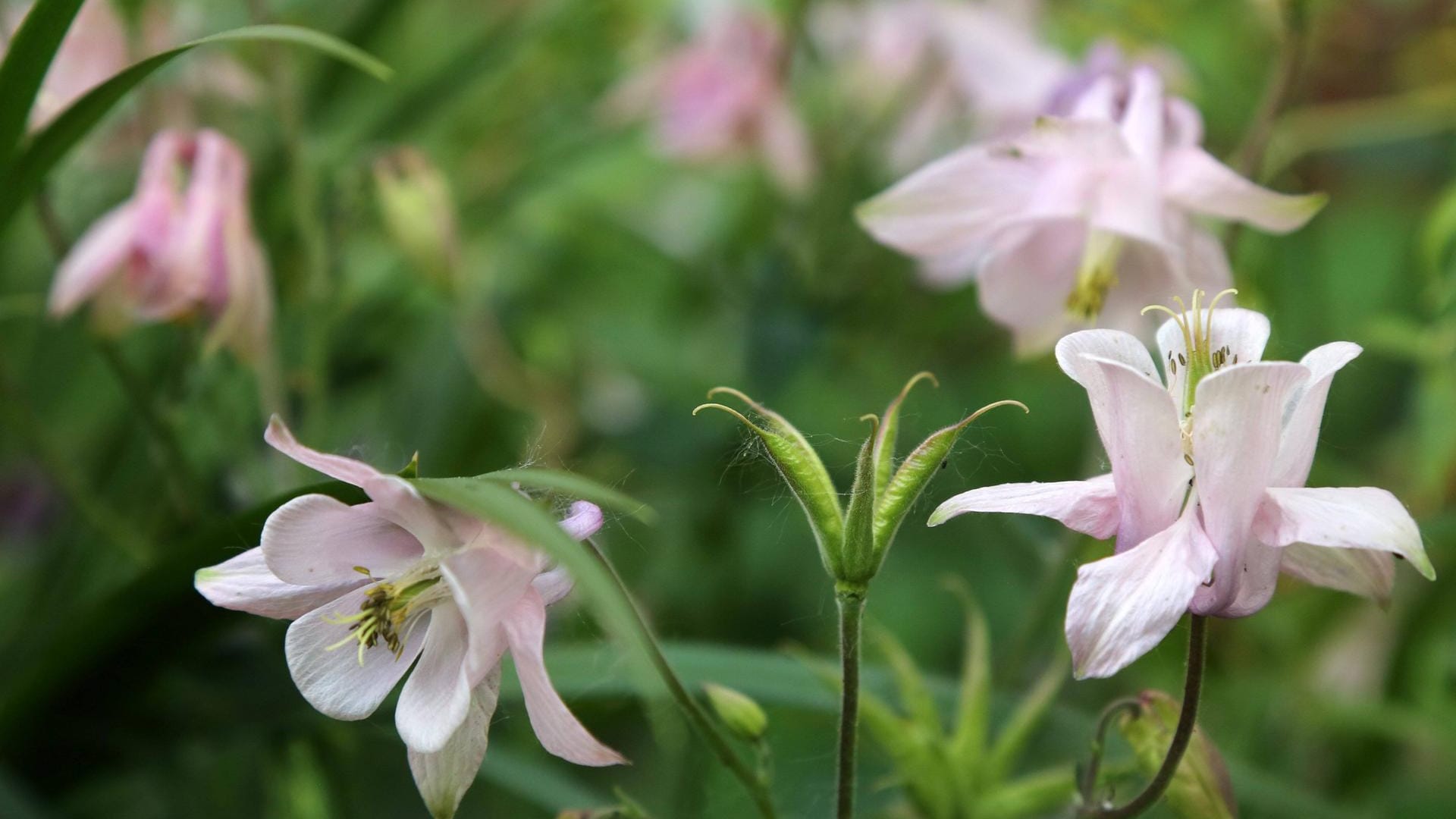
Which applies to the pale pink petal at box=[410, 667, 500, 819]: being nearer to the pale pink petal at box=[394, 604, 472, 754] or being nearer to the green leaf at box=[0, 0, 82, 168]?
the pale pink petal at box=[394, 604, 472, 754]

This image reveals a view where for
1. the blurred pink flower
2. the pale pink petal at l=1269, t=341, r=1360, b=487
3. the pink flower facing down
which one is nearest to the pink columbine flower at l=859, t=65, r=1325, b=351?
the pale pink petal at l=1269, t=341, r=1360, b=487

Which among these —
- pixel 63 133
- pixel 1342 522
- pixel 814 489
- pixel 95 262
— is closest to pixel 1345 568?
pixel 1342 522

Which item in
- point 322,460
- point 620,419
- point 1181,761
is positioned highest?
point 322,460

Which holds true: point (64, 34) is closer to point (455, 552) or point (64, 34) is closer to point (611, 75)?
point (455, 552)

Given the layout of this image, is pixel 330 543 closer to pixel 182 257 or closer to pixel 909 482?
pixel 909 482

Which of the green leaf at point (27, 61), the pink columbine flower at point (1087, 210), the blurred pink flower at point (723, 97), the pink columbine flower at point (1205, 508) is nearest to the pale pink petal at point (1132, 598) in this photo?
the pink columbine flower at point (1205, 508)

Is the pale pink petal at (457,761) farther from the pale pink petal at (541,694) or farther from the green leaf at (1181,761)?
the green leaf at (1181,761)
